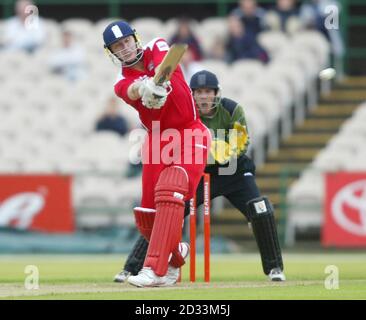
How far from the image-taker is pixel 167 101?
1021cm

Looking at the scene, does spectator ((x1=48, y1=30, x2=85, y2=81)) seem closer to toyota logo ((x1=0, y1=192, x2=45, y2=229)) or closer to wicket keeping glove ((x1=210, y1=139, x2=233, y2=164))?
toyota logo ((x1=0, y1=192, x2=45, y2=229))

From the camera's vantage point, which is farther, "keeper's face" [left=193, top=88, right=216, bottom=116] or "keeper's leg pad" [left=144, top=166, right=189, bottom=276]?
"keeper's face" [left=193, top=88, right=216, bottom=116]

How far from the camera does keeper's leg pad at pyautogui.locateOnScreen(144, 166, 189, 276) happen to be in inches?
390

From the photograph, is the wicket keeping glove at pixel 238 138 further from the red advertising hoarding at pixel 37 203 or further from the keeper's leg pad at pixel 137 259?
the red advertising hoarding at pixel 37 203

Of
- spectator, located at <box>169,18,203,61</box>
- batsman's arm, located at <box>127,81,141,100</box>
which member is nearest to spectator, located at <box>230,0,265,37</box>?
spectator, located at <box>169,18,203,61</box>

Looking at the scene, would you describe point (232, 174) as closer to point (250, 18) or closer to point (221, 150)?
point (221, 150)

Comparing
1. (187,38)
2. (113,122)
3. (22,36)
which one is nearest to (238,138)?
(113,122)

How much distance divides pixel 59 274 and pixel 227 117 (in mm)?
2867

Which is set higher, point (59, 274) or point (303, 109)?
point (303, 109)

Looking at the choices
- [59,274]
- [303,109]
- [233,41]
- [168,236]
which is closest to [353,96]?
[303,109]

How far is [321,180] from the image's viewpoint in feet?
60.6

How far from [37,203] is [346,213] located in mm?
4554

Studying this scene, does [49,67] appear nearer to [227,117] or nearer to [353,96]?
[353,96]
